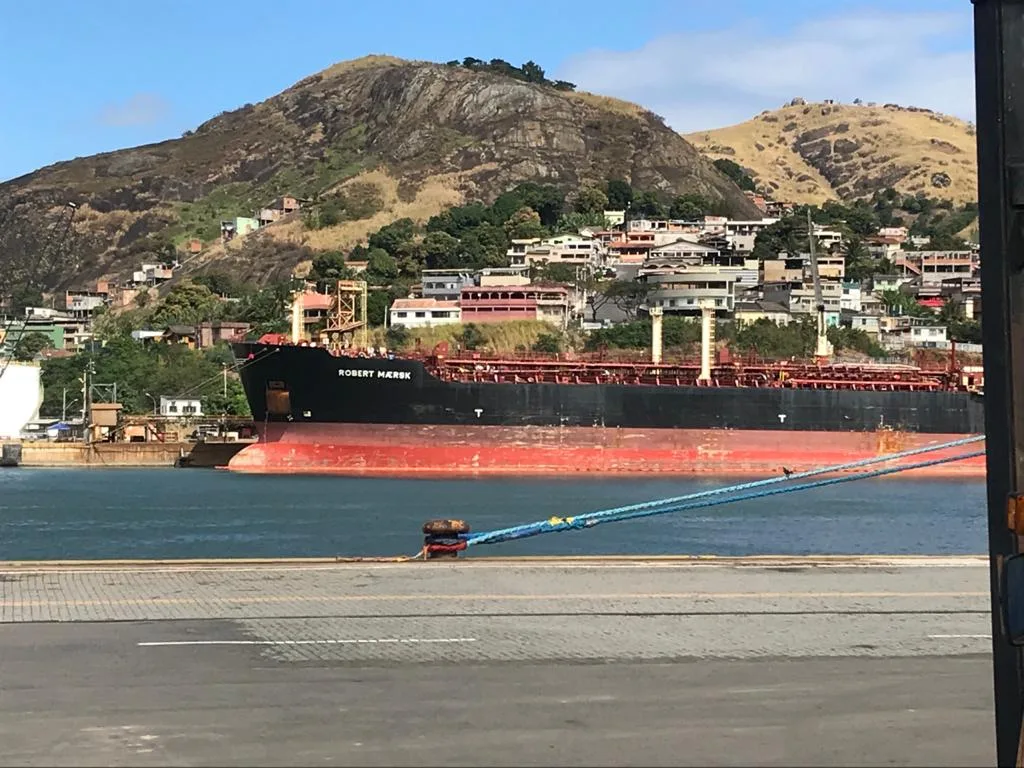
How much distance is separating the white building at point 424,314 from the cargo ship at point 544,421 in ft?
152

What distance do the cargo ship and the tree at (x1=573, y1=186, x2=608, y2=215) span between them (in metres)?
95.8

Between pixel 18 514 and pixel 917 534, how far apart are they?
21.6 meters

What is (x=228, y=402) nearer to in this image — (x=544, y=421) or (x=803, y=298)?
(x=544, y=421)

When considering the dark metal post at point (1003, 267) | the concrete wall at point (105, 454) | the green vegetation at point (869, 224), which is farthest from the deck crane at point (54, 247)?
the dark metal post at point (1003, 267)

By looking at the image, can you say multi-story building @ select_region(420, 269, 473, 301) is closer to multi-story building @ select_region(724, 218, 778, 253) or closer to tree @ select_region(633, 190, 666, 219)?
multi-story building @ select_region(724, 218, 778, 253)

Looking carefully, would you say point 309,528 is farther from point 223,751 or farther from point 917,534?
point 223,751

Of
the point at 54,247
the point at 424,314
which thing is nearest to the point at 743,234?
the point at 424,314

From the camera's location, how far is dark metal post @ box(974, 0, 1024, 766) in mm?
3803

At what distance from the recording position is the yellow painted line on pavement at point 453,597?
10.7 m

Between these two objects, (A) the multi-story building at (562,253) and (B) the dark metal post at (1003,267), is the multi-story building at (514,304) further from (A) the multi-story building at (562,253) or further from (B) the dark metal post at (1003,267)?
(B) the dark metal post at (1003,267)

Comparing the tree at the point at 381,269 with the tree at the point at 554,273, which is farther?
the tree at the point at 381,269

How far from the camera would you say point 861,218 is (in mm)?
145875

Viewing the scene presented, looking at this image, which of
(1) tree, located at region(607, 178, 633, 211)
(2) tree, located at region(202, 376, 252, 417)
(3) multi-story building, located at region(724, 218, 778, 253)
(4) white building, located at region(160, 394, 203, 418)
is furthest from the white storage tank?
(1) tree, located at region(607, 178, 633, 211)

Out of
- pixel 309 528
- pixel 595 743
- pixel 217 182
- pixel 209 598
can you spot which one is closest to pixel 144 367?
pixel 309 528
